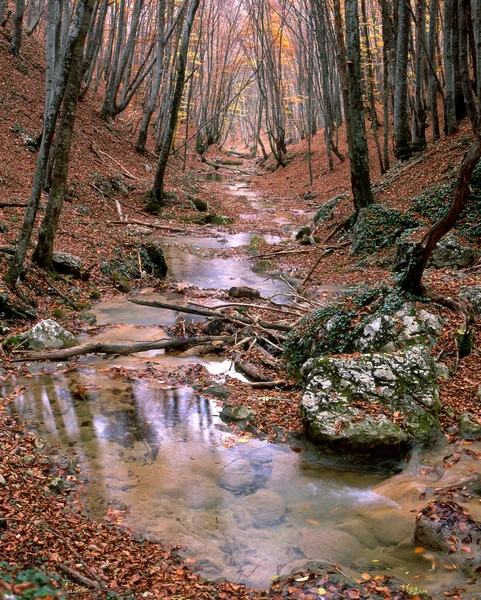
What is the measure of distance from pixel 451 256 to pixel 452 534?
310 inches

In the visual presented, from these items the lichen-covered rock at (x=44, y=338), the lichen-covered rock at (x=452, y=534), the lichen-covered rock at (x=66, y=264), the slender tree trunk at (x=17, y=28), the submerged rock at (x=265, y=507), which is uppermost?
the slender tree trunk at (x=17, y=28)

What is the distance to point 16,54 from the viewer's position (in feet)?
68.9

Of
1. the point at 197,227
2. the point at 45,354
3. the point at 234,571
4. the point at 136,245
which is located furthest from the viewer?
the point at 197,227

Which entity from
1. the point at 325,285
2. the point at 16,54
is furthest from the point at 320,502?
the point at 16,54

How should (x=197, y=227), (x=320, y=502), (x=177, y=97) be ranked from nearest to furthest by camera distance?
(x=320, y=502)
(x=177, y=97)
(x=197, y=227)

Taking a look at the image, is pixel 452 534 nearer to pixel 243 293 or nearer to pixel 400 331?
pixel 400 331

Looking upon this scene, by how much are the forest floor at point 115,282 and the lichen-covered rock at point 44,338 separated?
48 centimetres

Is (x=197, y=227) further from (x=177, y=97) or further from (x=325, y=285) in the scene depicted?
(x=325, y=285)

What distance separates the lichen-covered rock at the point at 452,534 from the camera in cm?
361

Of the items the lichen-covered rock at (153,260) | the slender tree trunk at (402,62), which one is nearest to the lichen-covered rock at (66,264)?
the lichen-covered rock at (153,260)

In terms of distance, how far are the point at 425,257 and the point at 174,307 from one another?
4.49m

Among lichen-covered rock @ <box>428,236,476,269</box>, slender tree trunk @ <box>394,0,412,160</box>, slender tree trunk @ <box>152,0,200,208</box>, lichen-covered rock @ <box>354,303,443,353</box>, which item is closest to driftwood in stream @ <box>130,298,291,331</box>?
lichen-covered rock @ <box>354,303,443,353</box>

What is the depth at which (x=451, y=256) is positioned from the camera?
10570 millimetres

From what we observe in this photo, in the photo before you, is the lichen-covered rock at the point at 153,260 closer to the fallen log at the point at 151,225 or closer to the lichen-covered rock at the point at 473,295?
the fallen log at the point at 151,225
